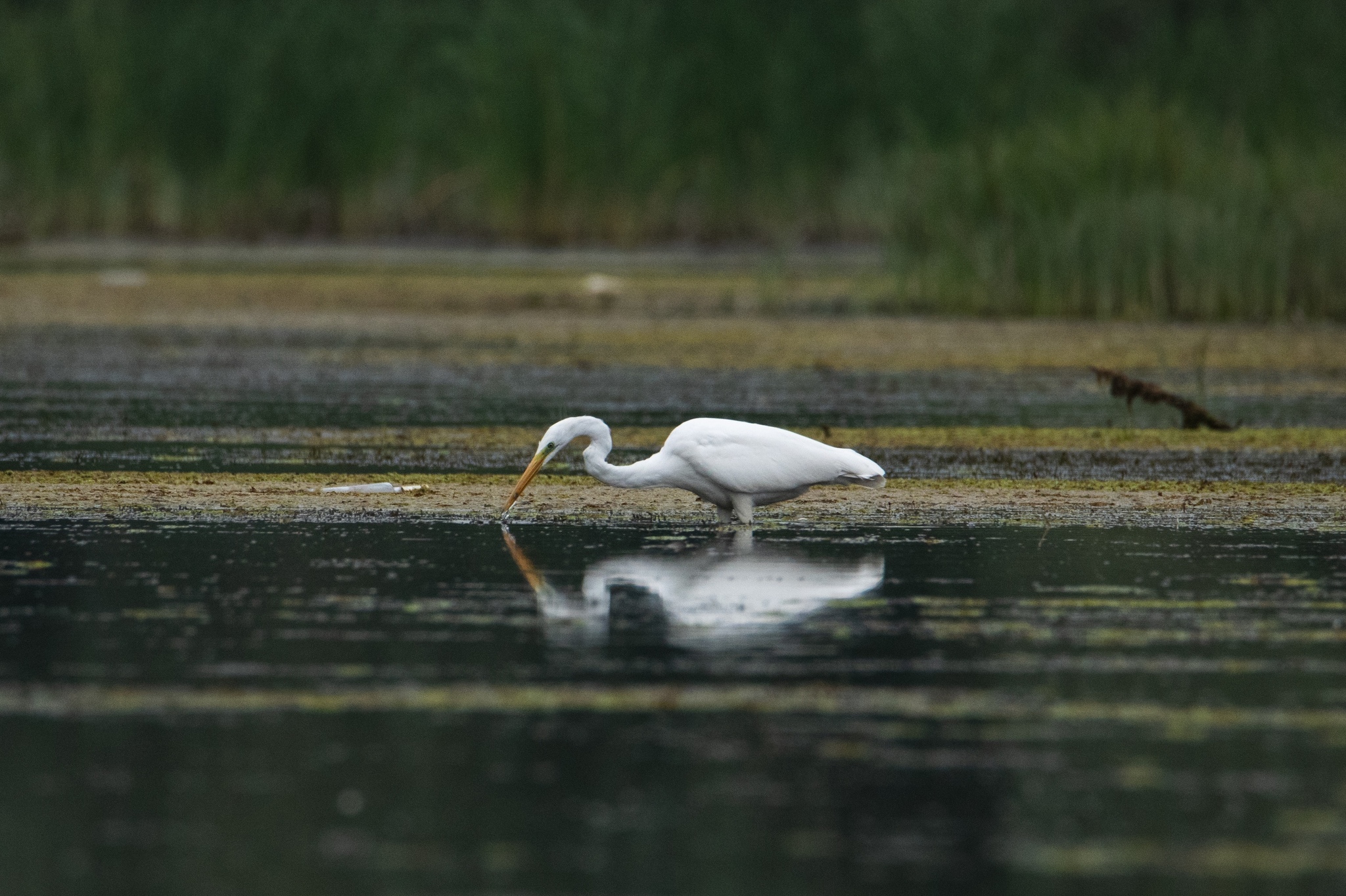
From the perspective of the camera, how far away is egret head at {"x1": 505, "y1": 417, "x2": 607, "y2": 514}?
10.2 m

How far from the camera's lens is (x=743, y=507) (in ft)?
33.8

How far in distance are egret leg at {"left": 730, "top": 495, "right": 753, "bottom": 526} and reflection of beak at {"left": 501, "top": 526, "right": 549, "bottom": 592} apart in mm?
1014

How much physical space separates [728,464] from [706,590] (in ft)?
5.08

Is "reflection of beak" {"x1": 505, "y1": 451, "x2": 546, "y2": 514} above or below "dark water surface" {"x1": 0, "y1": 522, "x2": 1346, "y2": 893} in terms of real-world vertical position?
above

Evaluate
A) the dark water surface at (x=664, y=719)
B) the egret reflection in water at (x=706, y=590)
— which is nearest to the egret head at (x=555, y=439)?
the egret reflection in water at (x=706, y=590)

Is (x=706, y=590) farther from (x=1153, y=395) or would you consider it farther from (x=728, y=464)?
(x=1153, y=395)

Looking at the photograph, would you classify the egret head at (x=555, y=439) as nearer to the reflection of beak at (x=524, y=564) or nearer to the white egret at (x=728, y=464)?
the white egret at (x=728, y=464)

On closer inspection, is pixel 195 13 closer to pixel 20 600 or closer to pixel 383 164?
pixel 383 164

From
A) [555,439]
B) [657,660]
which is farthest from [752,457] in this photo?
[657,660]

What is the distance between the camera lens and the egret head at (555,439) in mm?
10227

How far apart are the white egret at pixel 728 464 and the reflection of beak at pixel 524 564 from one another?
40cm

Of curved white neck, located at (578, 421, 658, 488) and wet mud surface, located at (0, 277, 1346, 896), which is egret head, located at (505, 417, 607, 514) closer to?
curved white neck, located at (578, 421, 658, 488)

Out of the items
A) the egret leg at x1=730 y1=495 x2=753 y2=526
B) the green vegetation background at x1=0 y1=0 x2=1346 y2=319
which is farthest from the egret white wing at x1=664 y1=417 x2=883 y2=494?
the green vegetation background at x1=0 y1=0 x2=1346 y2=319

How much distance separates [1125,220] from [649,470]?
13620mm
